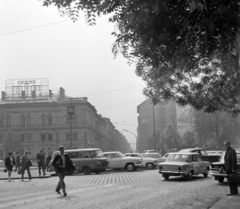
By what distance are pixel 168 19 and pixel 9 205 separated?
729 cm

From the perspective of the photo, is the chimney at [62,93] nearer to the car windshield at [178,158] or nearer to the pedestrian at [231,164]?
the car windshield at [178,158]

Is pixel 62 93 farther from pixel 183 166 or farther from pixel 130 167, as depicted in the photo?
pixel 183 166

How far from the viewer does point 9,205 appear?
33.4 feet

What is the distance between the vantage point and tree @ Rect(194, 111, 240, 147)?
72688 mm

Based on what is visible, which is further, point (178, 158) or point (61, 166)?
point (178, 158)

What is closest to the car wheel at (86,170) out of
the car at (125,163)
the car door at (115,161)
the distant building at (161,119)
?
the car at (125,163)

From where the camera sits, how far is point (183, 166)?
719 inches

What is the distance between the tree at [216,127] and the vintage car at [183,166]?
5334 centimetres

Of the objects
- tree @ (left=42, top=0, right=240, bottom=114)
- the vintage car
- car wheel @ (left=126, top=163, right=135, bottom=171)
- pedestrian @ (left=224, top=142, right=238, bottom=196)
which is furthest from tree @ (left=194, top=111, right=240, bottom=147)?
tree @ (left=42, top=0, right=240, bottom=114)

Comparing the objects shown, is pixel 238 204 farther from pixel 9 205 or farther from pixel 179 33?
pixel 9 205

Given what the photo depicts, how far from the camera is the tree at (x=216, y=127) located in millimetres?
72688

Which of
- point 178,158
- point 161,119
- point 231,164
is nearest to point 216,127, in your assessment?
point 178,158

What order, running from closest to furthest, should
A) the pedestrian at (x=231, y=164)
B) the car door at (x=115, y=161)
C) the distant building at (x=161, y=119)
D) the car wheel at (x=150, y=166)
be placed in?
the pedestrian at (x=231, y=164) < the car door at (x=115, y=161) < the car wheel at (x=150, y=166) < the distant building at (x=161, y=119)

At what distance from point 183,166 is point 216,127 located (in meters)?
56.8
